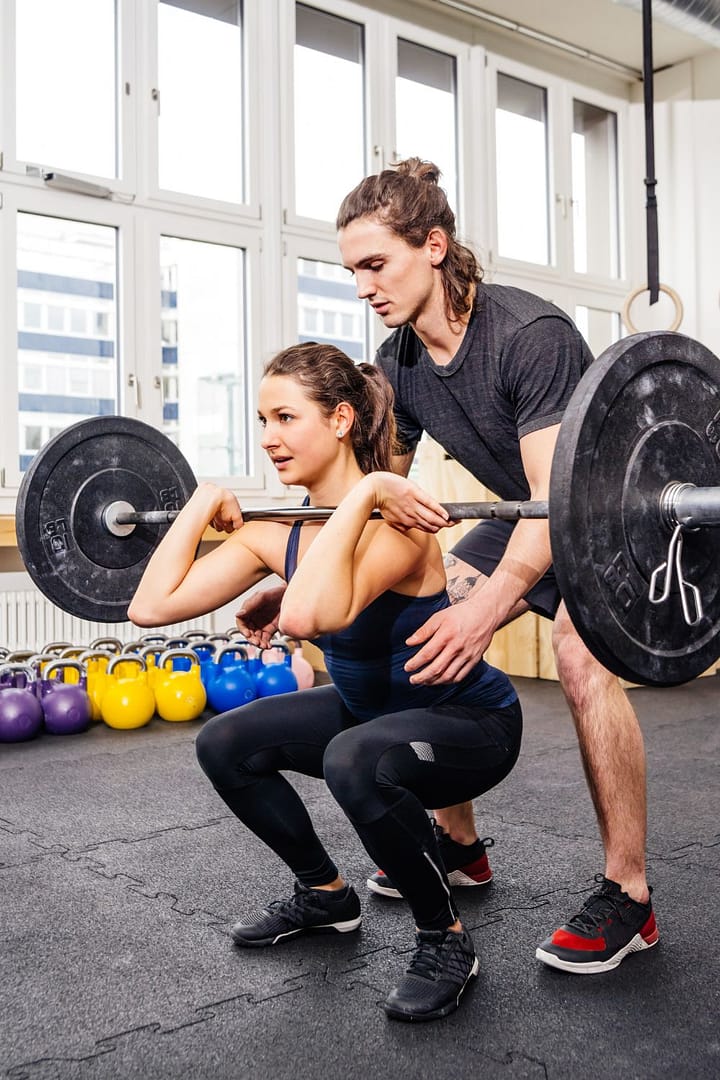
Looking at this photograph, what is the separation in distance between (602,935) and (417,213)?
1186 millimetres

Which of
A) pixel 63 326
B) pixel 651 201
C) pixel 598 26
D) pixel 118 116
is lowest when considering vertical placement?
pixel 651 201

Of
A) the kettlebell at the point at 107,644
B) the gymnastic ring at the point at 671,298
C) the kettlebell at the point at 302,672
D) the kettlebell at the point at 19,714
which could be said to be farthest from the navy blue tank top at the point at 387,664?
the gymnastic ring at the point at 671,298

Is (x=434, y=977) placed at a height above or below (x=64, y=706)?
below

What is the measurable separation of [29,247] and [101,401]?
0.69m

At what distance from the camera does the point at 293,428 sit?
1619 mm

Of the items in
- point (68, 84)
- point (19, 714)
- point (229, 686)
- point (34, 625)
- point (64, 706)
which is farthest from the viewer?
point (68, 84)

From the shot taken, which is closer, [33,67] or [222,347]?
[33,67]

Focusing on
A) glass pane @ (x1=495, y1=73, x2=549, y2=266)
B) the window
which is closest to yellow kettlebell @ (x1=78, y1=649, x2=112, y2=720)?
the window

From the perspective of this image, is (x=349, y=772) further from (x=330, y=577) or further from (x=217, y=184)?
(x=217, y=184)

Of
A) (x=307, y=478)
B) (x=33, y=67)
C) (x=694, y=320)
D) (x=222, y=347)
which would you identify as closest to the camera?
(x=307, y=478)

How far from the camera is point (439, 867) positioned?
1.54m

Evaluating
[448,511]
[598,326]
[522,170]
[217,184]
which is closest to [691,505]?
[448,511]

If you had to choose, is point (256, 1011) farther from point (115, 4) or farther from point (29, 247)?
point (115, 4)

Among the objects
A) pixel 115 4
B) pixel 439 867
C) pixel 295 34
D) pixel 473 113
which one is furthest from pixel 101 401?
pixel 439 867
